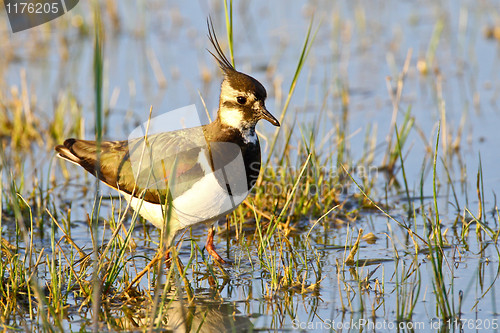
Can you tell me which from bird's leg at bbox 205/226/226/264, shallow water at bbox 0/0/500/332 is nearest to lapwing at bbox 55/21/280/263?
bird's leg at bbox 205/226/226/264

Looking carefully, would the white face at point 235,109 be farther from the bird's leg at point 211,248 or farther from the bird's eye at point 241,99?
the bird's leg at point 211,248

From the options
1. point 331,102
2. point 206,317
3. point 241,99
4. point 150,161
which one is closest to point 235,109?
point 241,99

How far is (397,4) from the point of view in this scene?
1138 cm

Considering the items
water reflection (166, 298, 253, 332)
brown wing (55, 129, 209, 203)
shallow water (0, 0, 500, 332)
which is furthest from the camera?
brown wing (55, 129, 209, 203)

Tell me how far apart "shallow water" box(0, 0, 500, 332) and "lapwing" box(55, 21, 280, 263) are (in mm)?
357

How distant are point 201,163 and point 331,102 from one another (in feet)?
12.1

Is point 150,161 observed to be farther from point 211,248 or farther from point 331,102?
point 331,102

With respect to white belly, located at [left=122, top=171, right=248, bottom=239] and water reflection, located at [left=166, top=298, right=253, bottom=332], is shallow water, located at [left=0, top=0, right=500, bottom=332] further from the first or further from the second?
white belly, located at [left=122, top=171, right=248, bottom=239]

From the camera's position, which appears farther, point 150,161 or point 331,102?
point 331,102

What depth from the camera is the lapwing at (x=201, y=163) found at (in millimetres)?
4707

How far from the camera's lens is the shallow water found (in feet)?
14.0

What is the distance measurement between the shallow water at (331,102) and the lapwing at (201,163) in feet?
1.17

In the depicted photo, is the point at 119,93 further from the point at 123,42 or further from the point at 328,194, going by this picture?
the point at 328,194

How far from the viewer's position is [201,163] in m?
4.78
